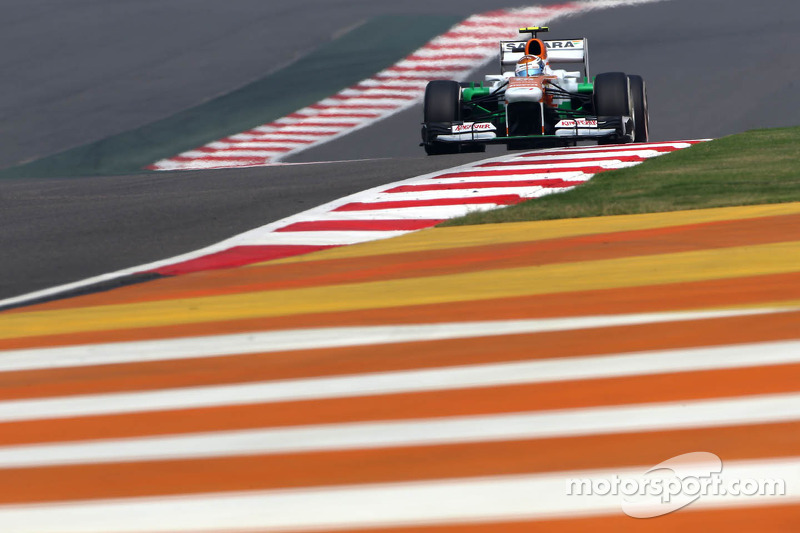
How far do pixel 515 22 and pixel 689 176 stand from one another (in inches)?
602

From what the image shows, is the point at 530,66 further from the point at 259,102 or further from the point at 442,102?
the point at 259,102

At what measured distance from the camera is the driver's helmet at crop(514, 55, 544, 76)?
46.9 feet

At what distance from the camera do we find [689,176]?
8.59 meters

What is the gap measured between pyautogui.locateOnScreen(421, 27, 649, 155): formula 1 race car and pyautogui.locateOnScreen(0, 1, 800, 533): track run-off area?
768 centimetres

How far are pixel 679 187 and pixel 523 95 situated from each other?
6.09 meters

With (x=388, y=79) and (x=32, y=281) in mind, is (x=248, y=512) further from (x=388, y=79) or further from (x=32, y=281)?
(x=388, y=79)

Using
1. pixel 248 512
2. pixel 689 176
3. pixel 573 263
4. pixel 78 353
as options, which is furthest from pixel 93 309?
pixel 689 176

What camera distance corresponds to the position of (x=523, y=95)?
45.4 ft

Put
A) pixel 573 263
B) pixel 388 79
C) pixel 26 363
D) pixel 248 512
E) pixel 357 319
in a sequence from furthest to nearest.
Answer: pixel 388 79, pixel 573 263, pixel 357 319, pixel 26 363, pixel 248 512

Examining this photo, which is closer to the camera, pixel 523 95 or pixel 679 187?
pixel 679 187

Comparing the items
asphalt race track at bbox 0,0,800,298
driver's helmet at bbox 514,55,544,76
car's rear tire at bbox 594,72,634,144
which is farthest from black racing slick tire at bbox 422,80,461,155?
asphalt race track at bbox 0,0,800,298
